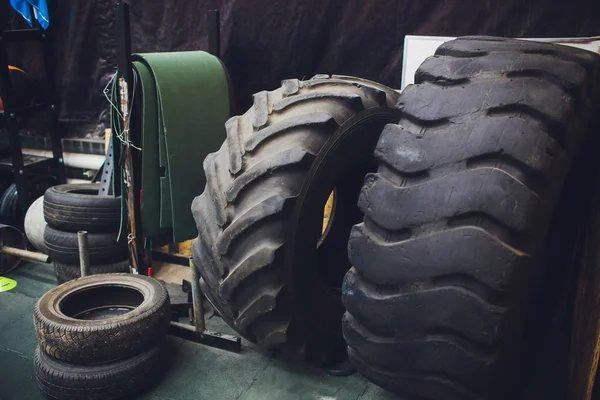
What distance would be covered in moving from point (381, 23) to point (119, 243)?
6.69ft

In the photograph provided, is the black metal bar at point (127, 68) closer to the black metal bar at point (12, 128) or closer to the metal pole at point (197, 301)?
the metal pole at point (197, 301)

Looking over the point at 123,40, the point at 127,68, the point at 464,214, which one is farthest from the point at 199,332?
the point at 464,214

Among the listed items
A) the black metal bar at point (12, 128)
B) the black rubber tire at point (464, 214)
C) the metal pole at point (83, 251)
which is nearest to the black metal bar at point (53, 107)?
the black metal bar at point (12, 128)

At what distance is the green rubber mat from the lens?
2.86m

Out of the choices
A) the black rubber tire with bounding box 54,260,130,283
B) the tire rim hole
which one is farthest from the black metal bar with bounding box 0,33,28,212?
the tire rim hole

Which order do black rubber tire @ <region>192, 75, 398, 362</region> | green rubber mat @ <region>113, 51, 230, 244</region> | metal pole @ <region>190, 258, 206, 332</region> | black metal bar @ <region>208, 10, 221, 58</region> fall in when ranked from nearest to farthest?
black rubber tire @ <region>192, 75, 398, 362</region> < metal pole @ <region>190, 258, 206, 332</region> < green rubber mat @ <region>113, 51, 230, 244</region> < black metal bar @ <region>208, 10, 221, 58</region>

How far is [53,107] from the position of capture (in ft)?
13.9

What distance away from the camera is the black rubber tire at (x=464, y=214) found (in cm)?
126

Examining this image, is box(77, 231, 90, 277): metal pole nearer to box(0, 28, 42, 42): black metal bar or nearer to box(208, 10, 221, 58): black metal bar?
box(208, 10, 221, 58): black metal bar

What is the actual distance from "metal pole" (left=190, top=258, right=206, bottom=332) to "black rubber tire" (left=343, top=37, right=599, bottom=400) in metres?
1.21

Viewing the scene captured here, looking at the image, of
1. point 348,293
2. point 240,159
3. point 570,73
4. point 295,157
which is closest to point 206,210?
point 240,159

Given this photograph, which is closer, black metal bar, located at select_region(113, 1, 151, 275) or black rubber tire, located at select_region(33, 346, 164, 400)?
black rubber tire, located at select_region(33, 346, 164, 400)

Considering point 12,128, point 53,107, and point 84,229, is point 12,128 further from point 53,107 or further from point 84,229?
point 84,229

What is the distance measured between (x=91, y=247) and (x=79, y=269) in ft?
0.63
